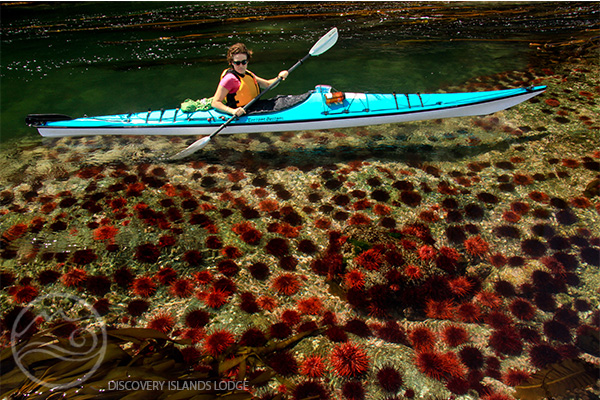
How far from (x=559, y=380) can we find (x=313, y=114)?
18.0 feet

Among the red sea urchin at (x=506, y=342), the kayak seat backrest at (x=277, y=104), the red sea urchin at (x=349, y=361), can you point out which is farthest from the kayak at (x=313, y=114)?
the red sea urchin at (x=349, y=361)

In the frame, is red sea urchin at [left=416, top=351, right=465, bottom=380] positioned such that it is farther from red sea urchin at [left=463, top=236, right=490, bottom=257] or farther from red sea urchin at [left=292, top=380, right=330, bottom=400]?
red sea urchin at [left=463, top=236, right=490, bottom=257]

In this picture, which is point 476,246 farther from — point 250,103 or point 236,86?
point 236,86

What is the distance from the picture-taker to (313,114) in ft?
23.1

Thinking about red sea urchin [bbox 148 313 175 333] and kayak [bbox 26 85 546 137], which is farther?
kayak [bbox 26 85 546 137]

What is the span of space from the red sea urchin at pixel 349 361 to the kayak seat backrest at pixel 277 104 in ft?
16.0

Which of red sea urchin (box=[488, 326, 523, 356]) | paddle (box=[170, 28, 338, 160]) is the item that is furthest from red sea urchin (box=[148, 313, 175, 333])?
red sea urchin (box=[488, 326, 523, 356])

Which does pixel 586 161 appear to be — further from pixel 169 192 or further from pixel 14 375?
pixel 14 375

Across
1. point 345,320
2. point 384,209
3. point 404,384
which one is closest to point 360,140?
point 384,209

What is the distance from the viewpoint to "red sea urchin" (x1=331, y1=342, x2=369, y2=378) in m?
3.58

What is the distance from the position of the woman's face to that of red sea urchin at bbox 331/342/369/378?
5.42 metres

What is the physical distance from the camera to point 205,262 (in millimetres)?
5004

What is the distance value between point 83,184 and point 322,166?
459 cm

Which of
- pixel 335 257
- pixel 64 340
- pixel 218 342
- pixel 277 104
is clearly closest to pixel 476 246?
pixel 335 257
